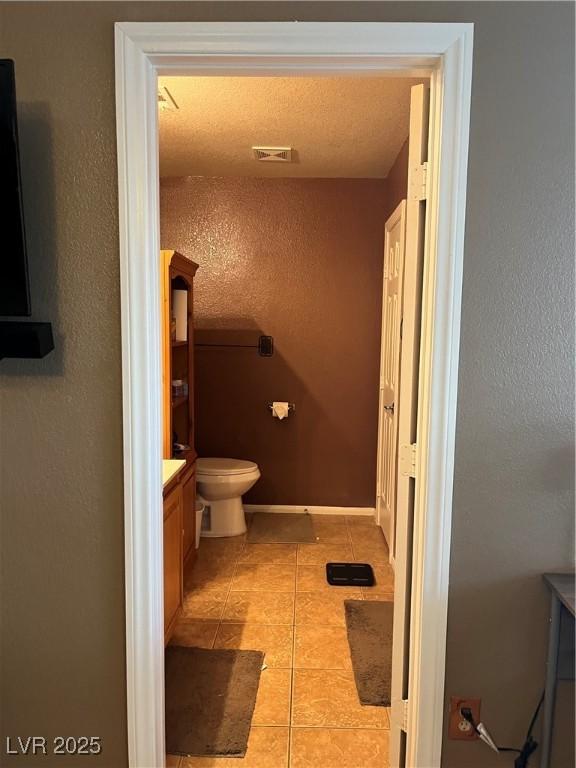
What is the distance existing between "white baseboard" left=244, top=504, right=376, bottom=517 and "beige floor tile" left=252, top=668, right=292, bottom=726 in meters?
1.91

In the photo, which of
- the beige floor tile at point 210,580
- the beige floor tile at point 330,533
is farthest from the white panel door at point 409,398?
the beige floor tile at point 330,533

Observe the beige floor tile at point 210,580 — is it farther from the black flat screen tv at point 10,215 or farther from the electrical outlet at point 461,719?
the black flat screen tv at point 10,215

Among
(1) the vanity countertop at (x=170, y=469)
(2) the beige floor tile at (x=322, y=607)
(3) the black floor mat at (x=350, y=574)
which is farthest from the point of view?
(3) the black floor mat at (x=350, y=574)

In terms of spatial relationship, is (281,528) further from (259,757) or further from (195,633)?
(259,757)

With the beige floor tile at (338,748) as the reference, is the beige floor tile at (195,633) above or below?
above

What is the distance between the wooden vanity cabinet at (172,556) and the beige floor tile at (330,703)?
593 mm

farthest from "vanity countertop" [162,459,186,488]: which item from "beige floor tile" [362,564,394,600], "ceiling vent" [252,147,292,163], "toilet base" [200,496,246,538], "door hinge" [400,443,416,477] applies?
"ceiling vent" [252,147,292,163]

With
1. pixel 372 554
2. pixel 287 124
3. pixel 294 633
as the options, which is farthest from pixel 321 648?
pixel 287 124

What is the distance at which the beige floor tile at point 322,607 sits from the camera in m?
2.65

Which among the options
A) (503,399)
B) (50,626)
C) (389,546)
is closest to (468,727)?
(503,399)

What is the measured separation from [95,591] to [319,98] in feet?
7.41

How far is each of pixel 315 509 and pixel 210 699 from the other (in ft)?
7.02

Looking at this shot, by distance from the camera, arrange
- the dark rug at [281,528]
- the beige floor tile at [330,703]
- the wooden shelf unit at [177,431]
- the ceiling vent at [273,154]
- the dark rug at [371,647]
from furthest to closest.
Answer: the dark rug at [281,528] < the ceiling vent at [273,154] < the wooden shelf unit at [177,431] < the dark rug at [371,647] < the beige floor tile at [330,703]

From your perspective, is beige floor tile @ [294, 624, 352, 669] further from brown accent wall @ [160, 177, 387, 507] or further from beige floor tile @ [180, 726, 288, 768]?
brown accent wall @ [160, 177, 387, 507]
